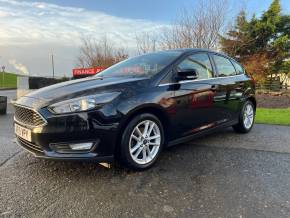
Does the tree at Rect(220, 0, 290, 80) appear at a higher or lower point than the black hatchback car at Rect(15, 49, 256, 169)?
higher

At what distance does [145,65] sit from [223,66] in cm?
157

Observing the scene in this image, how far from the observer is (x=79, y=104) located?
127 inches

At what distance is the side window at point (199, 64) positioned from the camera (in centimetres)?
434

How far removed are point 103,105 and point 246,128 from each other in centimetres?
354

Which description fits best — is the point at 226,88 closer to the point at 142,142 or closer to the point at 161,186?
the point at 142,142

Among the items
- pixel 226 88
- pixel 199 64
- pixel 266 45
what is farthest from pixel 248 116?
pixel 266 45

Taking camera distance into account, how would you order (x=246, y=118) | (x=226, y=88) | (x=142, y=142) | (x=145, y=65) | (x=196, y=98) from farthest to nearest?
(x=246, y=118)
(x=226, y=88)
(x=145, y=65)
(x=196, y=98)
(x=142, y=142)

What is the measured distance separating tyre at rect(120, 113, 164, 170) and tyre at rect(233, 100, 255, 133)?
7.76 ft

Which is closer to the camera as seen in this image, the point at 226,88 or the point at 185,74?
the point at 185,74

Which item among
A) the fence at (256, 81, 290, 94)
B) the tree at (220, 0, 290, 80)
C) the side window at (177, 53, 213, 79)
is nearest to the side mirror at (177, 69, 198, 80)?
the side window at (177, 53, 213, 79)

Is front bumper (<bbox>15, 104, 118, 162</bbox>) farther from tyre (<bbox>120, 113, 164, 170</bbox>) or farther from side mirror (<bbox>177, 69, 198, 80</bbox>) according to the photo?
side mirror (<bbox>177, 69, 198, 80</bbox>)

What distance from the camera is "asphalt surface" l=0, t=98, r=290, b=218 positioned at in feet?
9.04

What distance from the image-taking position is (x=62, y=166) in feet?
12.5

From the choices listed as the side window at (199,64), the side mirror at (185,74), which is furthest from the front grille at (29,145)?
the side window at (199,64)
